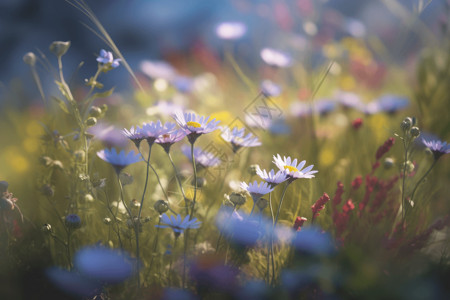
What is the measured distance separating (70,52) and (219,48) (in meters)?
0.95

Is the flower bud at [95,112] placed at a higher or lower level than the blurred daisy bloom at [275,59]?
lower

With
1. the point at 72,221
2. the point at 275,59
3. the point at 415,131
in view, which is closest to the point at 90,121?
the point at 72,221

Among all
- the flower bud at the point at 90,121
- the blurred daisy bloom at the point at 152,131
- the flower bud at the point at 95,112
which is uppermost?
the flower bud at the point at 95,112

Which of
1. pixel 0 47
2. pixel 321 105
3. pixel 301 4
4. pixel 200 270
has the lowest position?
pixel 200 270

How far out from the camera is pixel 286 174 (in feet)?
1.84

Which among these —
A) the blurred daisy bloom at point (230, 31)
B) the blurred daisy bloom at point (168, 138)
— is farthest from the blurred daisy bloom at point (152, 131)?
the blurred daisy bloom at point (230, 31)

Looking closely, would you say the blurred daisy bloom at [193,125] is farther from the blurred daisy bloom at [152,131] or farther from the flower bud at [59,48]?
the flower bud at [59,48]

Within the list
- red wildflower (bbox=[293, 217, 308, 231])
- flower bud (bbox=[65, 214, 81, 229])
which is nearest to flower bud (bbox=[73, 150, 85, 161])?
flower bud (bbox=[65, 214, 81, 229])

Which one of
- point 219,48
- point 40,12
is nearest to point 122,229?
point 40,12

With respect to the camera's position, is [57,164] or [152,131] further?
[57,164]

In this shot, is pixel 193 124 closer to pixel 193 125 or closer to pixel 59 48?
pixel 193 125

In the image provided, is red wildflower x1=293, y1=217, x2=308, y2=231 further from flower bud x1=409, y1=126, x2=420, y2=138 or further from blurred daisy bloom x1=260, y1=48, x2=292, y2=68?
blurred daisy bloom x1=260, y1=48, x2=292, y2=68

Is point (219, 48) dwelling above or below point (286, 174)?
above

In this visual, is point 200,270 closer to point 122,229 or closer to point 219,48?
point 122,229
